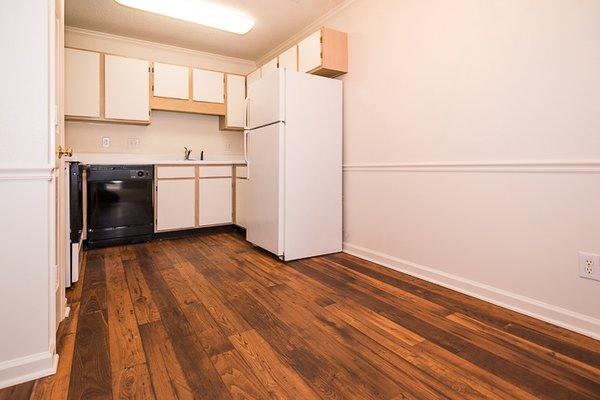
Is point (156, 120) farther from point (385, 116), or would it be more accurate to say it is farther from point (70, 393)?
point (70, 393)

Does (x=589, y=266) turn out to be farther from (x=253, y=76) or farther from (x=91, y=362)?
(x=253, y=76)

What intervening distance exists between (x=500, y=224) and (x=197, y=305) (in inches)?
71.7

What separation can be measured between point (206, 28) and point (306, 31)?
1077 millimetres

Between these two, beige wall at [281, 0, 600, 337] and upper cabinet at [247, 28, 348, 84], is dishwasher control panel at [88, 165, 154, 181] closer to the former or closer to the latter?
upper cabinet at [247, 28, 348, 84]

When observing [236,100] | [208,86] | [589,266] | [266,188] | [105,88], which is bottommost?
[589,266]

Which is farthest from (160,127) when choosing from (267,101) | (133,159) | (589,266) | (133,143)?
(589,266)

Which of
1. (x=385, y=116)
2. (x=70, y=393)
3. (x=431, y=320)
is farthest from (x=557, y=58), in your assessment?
(x=70, y=393)

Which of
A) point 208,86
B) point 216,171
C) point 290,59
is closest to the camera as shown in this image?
point 290,59

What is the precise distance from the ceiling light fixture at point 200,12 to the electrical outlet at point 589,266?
3278mm

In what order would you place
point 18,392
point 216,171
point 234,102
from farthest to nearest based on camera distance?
point 234,102 < point 216,171 < point 18,392

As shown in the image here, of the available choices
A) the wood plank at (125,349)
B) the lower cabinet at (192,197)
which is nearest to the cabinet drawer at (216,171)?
the lower cabinet at (192,197)

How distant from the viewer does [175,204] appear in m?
3.66

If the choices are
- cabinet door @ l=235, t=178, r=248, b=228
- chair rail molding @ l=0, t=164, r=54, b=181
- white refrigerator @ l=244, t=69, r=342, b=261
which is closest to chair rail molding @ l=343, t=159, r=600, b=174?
white refrigerator @ l=244, t=69, r=342, b=261

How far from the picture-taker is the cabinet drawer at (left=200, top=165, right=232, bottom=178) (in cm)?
382
